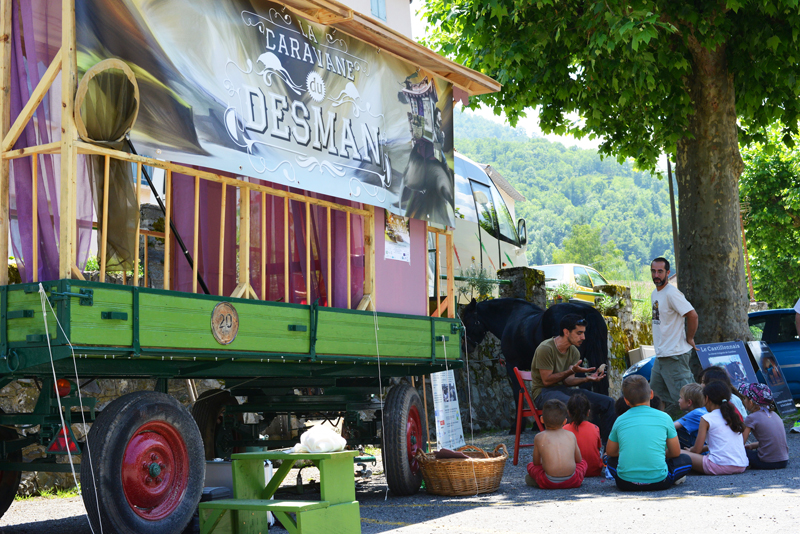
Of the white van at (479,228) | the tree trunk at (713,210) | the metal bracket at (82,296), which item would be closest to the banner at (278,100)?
the metal bracket at (82,296)

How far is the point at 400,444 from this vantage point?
24.5ft

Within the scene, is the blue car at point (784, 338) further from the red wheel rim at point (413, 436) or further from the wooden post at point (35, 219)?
the wooden post at point (35, 219)

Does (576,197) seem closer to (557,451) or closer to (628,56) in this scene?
(628,56)

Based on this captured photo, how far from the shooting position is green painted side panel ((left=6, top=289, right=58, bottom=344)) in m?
4.71

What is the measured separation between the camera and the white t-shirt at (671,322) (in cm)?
952

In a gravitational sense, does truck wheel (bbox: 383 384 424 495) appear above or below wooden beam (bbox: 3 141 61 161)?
below

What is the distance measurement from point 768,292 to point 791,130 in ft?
59.2

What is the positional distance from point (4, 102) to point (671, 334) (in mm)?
7247

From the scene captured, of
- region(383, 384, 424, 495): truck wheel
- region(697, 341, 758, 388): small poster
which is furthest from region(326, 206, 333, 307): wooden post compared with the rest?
region(697, 341, 758, 388): small poster

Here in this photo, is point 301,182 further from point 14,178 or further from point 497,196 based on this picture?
point 497,196

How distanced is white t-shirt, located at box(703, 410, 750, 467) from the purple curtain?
559 centimetres

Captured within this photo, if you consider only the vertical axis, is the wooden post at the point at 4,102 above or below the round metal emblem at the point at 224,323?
above

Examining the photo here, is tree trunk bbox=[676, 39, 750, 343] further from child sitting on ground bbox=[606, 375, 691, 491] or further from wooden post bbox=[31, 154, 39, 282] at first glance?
wooden post bbox=[31, 154, 39, 282]

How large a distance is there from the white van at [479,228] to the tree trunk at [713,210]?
11.5 ft
